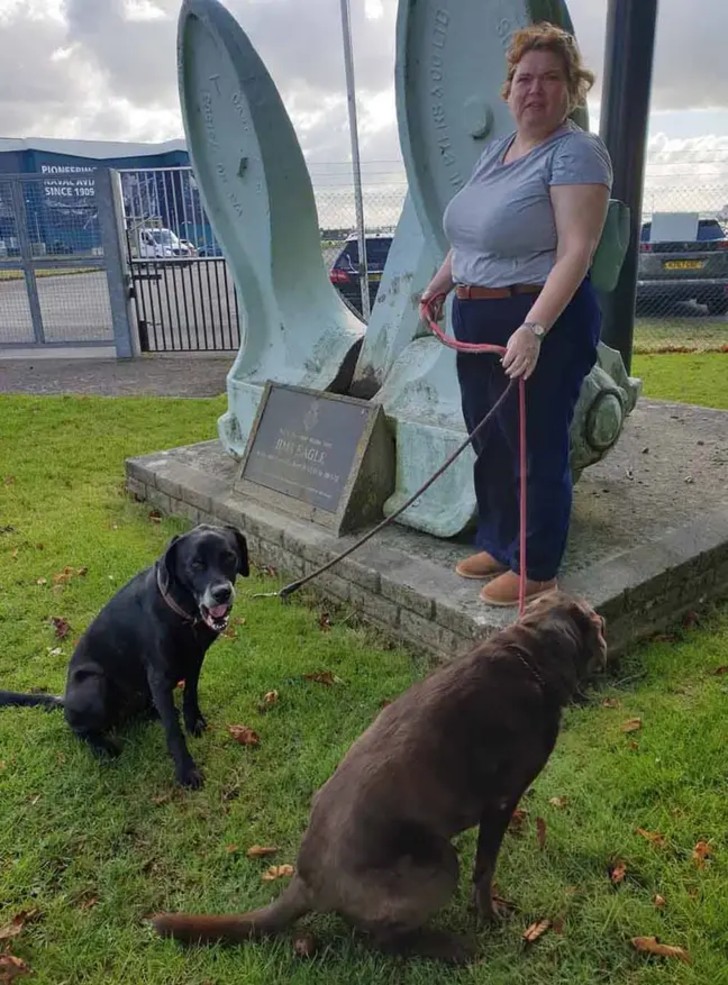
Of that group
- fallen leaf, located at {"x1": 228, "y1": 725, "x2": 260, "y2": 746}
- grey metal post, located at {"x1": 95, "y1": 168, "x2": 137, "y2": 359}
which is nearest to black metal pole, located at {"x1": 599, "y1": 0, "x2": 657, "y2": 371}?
fallen leaf, located at {"x1": 228, "y1": 725, "x2": 260, "y2": 746}

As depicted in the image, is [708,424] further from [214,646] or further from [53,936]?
[53,936]

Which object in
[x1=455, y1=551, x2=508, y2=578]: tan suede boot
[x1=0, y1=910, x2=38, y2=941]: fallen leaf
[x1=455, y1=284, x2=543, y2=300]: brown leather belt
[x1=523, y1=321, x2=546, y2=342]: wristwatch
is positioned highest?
[x1=455, y1=284, x2=543, y2=300]: brown leather belt

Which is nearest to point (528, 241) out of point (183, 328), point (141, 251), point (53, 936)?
point (53, 936)

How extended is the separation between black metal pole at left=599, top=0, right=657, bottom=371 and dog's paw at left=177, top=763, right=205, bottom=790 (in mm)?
4734

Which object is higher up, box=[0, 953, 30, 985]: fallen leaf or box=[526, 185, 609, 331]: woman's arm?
box=[526, 185, 609, 331]: woman's arm

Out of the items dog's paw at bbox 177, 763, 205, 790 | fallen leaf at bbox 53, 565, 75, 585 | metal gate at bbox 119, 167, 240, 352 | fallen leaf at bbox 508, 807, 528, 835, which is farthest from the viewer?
metal gate at bbox 119, 167, 240, 352

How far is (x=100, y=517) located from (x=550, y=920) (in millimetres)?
4546

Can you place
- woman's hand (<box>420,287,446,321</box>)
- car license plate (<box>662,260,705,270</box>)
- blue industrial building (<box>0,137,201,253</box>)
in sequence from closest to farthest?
woman's hand (<box>420,287,446,321</box>)
blue industrial building (<box>0,137,201,253</box>)
car license plate (<box>662,260,705,270</box>)

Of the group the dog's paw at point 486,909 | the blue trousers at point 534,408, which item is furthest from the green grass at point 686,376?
the dog's paw at point 486,909

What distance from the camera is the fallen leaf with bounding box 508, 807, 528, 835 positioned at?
2866 millimetres

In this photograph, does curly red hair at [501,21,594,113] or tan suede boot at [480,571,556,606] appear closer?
curly red hair at [501,21,594,113]

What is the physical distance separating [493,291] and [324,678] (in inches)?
75.0

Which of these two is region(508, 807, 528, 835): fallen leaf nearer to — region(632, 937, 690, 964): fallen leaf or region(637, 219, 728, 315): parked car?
region(632, 937, 690, 964): fallen leaf

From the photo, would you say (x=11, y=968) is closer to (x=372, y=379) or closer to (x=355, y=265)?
(x=372, y=379)
